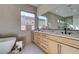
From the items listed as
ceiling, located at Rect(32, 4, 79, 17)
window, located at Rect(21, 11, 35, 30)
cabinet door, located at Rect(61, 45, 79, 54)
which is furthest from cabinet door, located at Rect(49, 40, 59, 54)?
window, located at Rect(21, 11, 35, 30)

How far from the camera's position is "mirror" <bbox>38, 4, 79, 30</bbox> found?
6.58ft

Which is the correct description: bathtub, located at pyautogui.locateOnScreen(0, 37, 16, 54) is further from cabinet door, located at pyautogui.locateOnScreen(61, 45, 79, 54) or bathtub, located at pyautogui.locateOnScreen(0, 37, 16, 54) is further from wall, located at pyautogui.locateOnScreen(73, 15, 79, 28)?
wall, located at pyautogui.locateOnScreen(73, 15, 79, 28)

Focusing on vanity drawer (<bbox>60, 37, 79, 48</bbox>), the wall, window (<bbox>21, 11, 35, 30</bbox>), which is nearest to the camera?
vanity drawer (<bbox>60, 37, 79, 48</bbox>)

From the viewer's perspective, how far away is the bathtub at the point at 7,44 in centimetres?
233

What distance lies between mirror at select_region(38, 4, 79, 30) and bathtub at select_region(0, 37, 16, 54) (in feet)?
3.90

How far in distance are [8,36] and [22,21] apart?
0.56 m

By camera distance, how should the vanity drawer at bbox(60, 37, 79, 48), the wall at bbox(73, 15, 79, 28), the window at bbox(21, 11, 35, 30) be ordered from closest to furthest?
the vanity drawer at bbox(60, 37, 79, 48) → the wall at bbox(73, 15, 79, 28) → the window at bbox(21, 11, 35, 30)

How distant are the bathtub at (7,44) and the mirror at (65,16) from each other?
1.19 m

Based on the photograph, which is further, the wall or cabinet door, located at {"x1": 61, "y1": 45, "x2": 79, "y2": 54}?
the wall

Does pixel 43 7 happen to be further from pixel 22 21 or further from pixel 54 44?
pixel 54 44

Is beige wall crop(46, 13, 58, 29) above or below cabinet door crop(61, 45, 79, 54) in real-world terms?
above

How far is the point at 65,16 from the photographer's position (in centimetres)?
223

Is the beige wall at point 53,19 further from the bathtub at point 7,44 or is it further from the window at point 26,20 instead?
the bathtub at point 7,44
